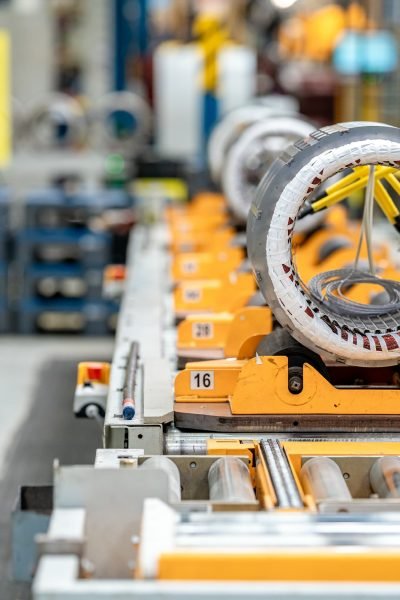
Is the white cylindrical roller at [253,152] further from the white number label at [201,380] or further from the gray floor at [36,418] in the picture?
the white number label at [201,380]

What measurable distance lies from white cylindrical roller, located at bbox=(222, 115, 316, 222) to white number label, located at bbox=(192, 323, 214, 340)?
2.14 m

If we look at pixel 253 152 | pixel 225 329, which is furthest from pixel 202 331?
pixel 253 152

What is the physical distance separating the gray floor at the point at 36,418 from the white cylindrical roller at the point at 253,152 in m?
1.73

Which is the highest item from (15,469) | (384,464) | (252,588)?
(15,469)

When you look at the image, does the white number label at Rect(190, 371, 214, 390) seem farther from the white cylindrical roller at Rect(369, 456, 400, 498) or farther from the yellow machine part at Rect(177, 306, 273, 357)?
the white cylindrical roller at Rect(369, 456, 400, 498)

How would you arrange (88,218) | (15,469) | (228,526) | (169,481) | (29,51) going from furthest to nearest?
A: (29,51) → (88,218) → (15,469) → (169,481) → (228,526)

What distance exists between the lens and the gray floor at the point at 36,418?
611 centimetres

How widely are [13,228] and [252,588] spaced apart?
27.2 feet

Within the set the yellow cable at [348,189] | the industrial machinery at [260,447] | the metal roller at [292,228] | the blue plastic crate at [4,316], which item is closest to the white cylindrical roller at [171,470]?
the industrial machinery at [260,447]

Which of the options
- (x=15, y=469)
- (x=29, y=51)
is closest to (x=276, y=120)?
(x=15, y=469)

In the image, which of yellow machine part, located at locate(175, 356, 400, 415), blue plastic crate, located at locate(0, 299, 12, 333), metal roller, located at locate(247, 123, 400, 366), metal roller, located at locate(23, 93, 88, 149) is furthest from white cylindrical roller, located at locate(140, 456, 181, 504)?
metal roller, located at locate(23, 93, 88, 149)

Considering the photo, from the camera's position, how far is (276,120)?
276 inches

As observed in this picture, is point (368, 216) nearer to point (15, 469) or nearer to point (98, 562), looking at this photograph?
point (98, 562)

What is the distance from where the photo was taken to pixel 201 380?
3.76 m
